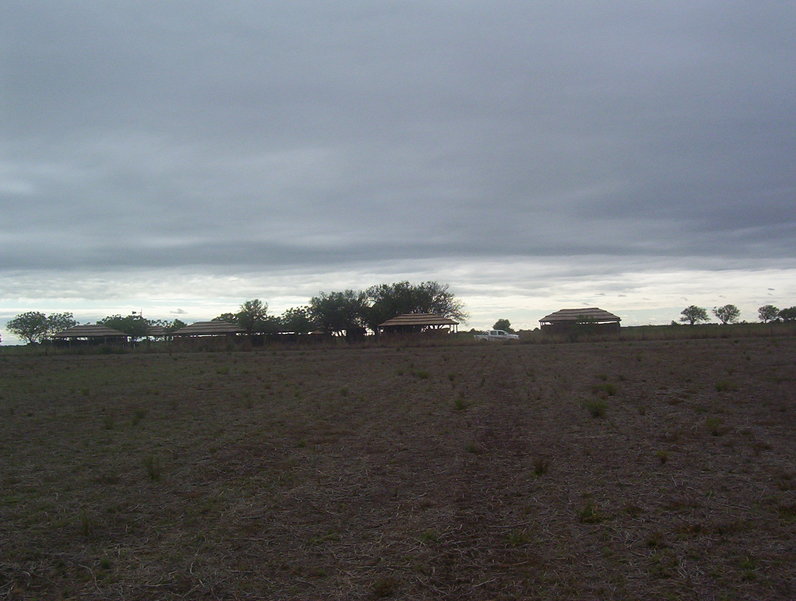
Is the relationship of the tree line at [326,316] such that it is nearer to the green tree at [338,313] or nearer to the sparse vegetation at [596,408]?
the green tree at [338,313]

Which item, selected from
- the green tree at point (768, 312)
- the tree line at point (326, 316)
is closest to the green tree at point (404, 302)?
the tree line at point (326, 316)

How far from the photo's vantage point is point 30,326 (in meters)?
108

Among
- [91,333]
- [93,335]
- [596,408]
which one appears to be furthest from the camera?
[91,333]

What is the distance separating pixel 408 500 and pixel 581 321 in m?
60.9

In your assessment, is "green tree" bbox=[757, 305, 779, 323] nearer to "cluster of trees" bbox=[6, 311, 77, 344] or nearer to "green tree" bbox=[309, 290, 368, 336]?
"green tree" bbox=[309, 290, 368, 336]

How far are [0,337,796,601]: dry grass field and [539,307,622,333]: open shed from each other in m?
47.4

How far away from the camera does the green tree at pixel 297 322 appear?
238 ft

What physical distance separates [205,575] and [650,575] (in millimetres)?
3373

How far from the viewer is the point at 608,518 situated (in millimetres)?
6406

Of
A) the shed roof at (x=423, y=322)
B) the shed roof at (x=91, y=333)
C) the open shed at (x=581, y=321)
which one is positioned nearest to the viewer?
the open shed at (x=581, y=321)

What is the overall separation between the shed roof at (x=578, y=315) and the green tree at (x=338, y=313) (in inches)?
845

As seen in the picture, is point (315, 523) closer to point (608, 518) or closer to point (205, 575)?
point (205, 575)

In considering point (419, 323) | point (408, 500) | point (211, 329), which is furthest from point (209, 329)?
point (408, 500)

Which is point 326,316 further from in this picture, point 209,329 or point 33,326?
point 33,326
